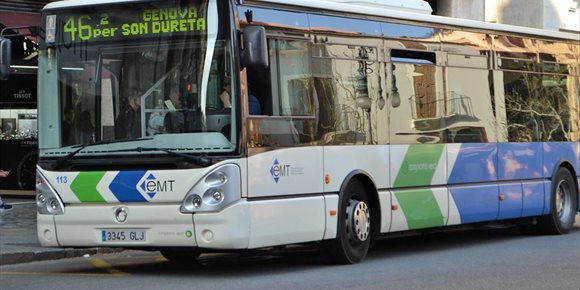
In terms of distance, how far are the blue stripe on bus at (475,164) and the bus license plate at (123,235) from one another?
480cm

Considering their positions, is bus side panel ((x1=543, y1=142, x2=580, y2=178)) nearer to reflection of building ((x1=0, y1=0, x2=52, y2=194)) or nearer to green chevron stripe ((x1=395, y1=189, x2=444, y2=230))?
green chevron stripe ((x1=395, y1=189, x2=444, y2=230))

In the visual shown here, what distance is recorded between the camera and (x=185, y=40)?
35.3 feet

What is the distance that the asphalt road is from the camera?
1045 cm

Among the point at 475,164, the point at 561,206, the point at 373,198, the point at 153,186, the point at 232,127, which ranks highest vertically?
the point at 232,127

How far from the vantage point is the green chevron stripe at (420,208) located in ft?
42.9

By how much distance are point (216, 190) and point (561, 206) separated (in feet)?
26.4

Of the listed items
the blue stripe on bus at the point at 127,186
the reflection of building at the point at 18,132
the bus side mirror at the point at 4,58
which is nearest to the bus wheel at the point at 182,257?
the blue stripe on bus at the point at 127,186

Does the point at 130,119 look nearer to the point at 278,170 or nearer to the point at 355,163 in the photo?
the point at 278,170

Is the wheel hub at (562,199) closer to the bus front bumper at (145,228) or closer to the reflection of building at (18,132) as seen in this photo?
the bus front bumper at (145,228)

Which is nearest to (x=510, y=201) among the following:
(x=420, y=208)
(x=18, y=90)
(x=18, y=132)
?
(x=420, y=208)

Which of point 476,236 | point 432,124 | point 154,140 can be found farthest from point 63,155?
point 476,236

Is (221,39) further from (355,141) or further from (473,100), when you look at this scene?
(473,100)

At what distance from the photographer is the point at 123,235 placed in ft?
35.6

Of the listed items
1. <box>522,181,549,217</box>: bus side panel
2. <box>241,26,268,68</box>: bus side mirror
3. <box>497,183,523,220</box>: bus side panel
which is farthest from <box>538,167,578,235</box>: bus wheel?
<box>241,26,268,68</box>: bus side mirror
